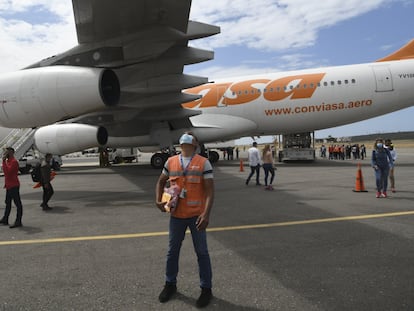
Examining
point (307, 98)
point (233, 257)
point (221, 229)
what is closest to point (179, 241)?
point (233, 257)

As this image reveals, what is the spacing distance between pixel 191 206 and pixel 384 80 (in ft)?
54.6

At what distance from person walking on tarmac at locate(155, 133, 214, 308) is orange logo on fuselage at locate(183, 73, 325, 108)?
1549 cm

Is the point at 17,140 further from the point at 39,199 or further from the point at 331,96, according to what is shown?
the point at 331,96

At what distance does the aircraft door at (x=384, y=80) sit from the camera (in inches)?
646

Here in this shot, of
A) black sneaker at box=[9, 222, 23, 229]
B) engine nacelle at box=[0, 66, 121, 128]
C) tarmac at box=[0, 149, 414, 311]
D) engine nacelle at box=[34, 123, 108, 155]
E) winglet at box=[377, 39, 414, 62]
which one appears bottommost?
tarmac at box=[0, 149, 414, 311]

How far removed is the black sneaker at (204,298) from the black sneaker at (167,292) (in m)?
0.32

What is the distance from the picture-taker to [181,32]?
953 centimetres

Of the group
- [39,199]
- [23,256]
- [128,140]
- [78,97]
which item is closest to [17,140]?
[128,140]

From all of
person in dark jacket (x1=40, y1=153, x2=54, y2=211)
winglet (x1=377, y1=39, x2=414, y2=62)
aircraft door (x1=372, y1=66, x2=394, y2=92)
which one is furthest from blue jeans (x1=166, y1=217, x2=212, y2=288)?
winglet (x1=377, y1=39, x2=414, y2=62)

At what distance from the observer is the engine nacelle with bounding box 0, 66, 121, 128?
8414 millimetres

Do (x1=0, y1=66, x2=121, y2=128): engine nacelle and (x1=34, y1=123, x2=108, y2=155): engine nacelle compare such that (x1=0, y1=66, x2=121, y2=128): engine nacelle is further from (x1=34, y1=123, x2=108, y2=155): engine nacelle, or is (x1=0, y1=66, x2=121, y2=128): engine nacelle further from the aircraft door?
the aircraft door

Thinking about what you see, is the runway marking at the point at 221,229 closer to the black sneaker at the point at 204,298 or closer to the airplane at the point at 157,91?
the black sneaker at the point at 204,298

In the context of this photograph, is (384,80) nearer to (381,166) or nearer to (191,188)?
(381,166)

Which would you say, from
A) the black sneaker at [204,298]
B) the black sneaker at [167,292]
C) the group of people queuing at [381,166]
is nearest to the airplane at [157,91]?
the group of people queuing at [381,166]
